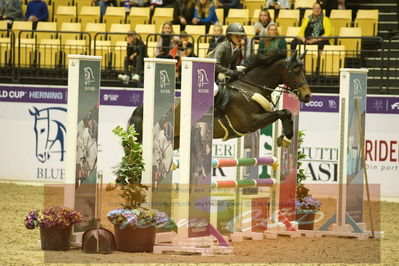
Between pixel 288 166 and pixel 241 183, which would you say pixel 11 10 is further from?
pixel 241 183

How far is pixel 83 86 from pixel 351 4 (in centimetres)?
952

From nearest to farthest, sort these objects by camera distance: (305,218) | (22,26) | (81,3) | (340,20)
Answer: (305,218) → (340,20) → (22,26) → (81,3)

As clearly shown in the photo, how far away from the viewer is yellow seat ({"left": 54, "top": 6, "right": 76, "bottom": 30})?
17984 mm

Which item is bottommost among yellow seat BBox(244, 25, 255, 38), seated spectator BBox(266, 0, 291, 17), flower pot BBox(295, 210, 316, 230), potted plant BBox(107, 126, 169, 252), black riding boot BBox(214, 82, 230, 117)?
flower pot BBox(295, 210, 316, 230)

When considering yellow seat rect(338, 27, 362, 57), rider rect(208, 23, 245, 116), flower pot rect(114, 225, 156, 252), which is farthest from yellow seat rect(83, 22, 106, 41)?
flower pot rect(114, 225, 156, 252)

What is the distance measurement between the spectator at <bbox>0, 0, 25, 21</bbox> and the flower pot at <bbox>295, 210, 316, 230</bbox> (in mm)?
8999

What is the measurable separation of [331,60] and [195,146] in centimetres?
692

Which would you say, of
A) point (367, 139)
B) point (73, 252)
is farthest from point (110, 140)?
point (73, 252)

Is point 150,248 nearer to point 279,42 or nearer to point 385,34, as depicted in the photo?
point 279,42

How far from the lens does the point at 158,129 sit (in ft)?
29.9

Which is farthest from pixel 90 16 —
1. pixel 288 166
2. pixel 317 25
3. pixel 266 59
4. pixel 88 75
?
pixel 88 75

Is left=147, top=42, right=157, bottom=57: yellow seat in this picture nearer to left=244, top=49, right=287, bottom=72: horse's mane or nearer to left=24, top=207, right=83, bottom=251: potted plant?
left=244, top=49, right=287, bottom=72: horse's mane

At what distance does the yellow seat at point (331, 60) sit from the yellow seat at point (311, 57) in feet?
0.40

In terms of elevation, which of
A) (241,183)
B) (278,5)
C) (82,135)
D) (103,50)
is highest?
(278,5)
